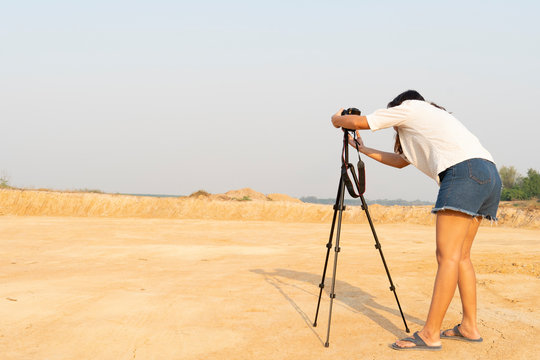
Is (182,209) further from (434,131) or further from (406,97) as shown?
(434,131)

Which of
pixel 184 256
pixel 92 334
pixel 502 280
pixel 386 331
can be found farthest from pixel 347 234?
pixel 92 334

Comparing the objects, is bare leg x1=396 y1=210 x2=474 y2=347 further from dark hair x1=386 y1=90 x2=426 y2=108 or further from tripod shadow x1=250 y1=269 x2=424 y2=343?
dark hair x1=386 y1=90 x2=426 y2=108

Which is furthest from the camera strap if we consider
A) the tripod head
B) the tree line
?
the tree line

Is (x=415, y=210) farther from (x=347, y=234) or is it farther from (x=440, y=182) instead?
(x=440, y=182)

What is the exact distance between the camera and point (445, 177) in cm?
390

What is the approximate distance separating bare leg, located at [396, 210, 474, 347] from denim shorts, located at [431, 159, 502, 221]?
113 mm

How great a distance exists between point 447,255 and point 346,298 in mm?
2135

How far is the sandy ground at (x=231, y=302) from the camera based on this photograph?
3965 mm

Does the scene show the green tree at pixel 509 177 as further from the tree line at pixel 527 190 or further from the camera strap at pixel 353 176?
the camera strap at pixel 353 176

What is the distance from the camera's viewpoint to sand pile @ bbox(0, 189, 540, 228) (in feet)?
63.7

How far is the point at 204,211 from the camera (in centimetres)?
1998

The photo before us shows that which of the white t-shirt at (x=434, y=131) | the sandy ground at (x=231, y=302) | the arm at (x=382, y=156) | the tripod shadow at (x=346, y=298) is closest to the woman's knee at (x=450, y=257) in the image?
the white t-shirt at (x=434, y=131)

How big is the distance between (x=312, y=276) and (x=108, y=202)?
14.6 meters

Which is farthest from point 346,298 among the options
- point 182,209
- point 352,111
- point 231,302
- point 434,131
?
point 182,209
